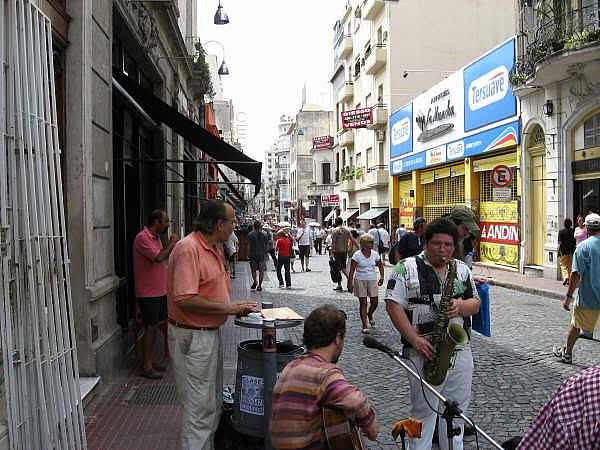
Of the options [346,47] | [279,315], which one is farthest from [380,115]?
[279,315]

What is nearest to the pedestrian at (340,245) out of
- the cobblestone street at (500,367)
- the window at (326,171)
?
the cobblestone street at (500,367)

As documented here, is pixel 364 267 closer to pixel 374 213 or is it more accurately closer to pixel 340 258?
pixel 340 258

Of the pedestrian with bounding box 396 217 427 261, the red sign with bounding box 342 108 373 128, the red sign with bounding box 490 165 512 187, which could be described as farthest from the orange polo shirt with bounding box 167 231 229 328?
the red sign with bounding box 342 108 373 128

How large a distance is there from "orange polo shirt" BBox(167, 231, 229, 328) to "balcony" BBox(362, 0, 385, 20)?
3196cm

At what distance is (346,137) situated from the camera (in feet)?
143

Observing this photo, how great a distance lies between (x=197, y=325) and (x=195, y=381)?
39cm

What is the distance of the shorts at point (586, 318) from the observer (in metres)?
7.00

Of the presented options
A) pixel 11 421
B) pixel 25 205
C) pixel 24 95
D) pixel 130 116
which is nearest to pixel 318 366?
pixel 11 421

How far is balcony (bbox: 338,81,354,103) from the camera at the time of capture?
143ft

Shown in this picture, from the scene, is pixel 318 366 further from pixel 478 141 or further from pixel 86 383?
pixel 478 141

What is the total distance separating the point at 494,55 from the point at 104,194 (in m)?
17.7

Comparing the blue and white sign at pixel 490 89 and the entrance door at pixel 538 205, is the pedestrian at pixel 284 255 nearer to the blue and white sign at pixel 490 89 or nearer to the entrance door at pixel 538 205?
the entrance door at pixel 538 205

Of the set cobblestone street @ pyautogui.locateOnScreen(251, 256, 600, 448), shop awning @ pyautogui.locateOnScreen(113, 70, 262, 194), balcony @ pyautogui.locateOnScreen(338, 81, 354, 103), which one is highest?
balcony @ pyautogui.locateOnScreen(338, 81, 354, 103)

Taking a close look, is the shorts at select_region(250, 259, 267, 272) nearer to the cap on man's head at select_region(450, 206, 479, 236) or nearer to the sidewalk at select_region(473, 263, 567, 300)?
the sidewalk at select_region(473, 263, 567, 300)
